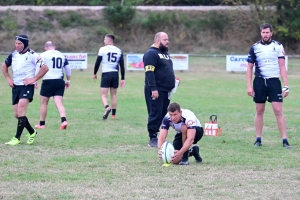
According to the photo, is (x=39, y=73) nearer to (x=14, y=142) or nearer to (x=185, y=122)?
(x=14, y=142)

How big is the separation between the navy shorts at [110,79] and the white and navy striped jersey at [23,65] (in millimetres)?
4394

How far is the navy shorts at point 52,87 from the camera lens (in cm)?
1248

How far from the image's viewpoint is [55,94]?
12.6 meters

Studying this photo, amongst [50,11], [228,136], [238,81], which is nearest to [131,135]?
[228,136]

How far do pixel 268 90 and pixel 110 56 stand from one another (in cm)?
534

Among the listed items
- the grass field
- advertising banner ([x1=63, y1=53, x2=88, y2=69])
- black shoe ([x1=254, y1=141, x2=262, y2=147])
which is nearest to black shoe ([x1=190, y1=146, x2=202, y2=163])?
the grass field

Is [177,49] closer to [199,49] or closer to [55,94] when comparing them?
[199,49]

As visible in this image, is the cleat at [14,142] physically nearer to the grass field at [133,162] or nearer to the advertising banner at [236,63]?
the grass field at [133,162]

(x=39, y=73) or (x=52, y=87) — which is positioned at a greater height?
(x=39, y=73)

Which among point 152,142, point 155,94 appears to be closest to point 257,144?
point 152,142

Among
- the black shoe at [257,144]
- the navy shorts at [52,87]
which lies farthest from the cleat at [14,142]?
the black shoe at [257,144]

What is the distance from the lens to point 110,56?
1448 centimetres

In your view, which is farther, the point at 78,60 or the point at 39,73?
the point at 78,60

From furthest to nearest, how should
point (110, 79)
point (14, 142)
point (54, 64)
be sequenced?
point (110, 79) < point (54, 64) < point (14, 142)
